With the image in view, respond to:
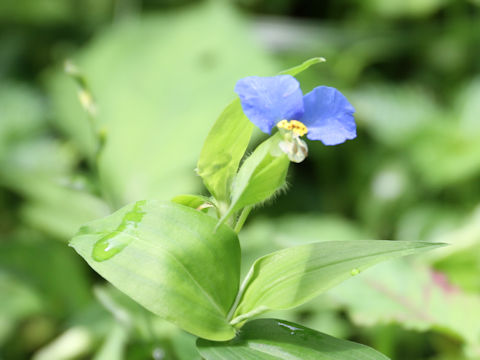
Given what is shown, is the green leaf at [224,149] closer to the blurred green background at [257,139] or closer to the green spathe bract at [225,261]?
the green spathe bract at [225,261]

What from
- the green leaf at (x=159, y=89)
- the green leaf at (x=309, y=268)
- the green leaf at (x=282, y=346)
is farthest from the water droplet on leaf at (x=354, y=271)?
the green leaf at (x=159, y=89)

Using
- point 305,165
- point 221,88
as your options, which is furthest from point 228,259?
point 305,165

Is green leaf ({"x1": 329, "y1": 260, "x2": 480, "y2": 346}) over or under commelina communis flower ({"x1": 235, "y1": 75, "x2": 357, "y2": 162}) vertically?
under

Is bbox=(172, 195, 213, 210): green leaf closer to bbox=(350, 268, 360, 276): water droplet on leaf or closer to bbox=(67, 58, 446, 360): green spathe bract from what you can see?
bbox=(67, 58, 446, 360): green spathe bract

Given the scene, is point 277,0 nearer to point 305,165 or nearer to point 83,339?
point 305,165

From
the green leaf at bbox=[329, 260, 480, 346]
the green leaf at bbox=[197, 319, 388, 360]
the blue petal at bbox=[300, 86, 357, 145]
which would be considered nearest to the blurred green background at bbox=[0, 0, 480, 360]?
the green leaf at bbox=[329, 260, 480, 346]

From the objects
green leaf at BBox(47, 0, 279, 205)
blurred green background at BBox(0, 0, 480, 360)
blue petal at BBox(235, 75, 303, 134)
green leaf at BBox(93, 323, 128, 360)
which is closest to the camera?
blue petal at BBox(235, 75, 303, 134)
